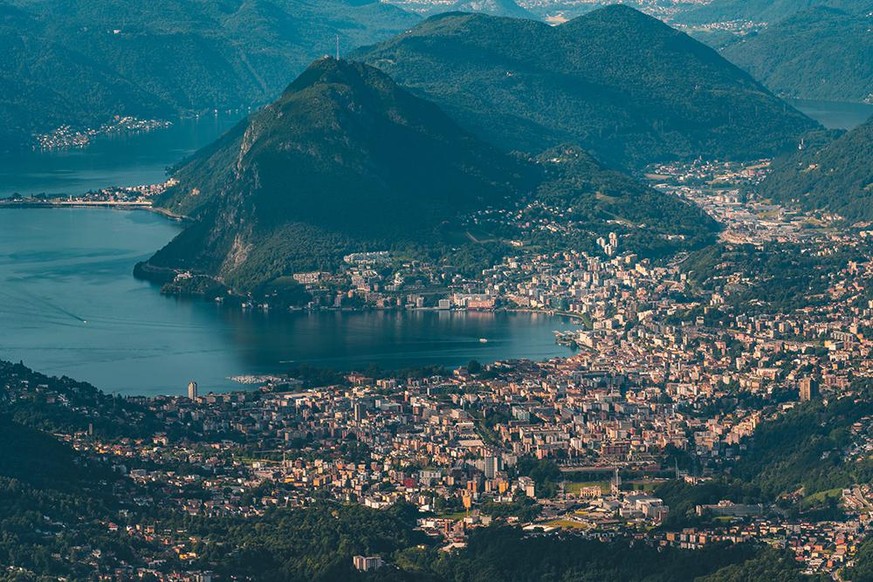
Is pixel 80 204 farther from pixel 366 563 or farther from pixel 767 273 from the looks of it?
pixel 366 563

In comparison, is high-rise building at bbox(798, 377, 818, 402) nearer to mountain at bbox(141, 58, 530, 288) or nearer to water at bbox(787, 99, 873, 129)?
mountain at bbox(141, 58, 530, 288)

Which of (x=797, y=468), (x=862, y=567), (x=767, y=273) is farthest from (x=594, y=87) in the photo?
(x=862, y=567)

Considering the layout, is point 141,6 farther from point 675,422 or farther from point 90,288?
point 675,422

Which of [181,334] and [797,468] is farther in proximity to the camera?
[181,334]

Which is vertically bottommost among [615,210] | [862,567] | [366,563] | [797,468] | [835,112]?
[366,563]

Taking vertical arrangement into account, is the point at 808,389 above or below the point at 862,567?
above

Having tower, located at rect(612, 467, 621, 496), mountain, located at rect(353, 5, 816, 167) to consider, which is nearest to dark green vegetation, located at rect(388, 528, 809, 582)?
tower, located at rect(612, 467, 621, 496)

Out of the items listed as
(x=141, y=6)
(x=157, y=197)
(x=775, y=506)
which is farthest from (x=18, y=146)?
(x=775, y=506)
